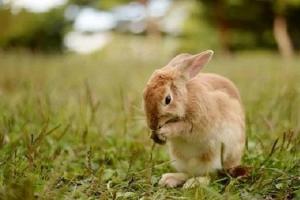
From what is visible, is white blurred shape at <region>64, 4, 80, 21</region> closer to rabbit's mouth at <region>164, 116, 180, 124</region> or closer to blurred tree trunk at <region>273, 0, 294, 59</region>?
blurred tree trunk at <region>273, 0, 294, 59</region>

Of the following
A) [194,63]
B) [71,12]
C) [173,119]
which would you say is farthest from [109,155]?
[71,12]

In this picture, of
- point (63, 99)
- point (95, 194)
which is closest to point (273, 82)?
point (63, 99)

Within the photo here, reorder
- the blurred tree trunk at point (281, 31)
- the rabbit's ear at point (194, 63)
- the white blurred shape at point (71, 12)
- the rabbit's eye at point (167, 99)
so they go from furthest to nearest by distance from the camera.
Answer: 1. the white blurred shape at point (71, 12)
2. the blurred tree trunk at point (281, 31)
3. the rabbit's ear at point (194, 63)
4. the rabbit's eye at point (167, 99)

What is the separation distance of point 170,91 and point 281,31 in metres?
16.8

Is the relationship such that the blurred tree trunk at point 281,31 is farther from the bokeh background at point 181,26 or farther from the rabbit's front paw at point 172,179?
the rabbit's front paw at point 172,179

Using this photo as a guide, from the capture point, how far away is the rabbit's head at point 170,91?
2453 millimetres

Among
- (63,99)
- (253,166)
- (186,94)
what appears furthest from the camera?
(63,99)

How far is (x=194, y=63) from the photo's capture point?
8.73 ft

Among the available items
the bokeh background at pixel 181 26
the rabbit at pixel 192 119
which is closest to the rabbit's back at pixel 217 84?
the rabbit at pixel 192 119

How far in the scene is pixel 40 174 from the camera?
2492mm

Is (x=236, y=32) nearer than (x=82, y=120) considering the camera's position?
No

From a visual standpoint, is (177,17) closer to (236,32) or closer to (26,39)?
(236,32)

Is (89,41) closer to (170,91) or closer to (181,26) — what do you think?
(181,26)

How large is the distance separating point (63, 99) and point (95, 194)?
282 centimetres
